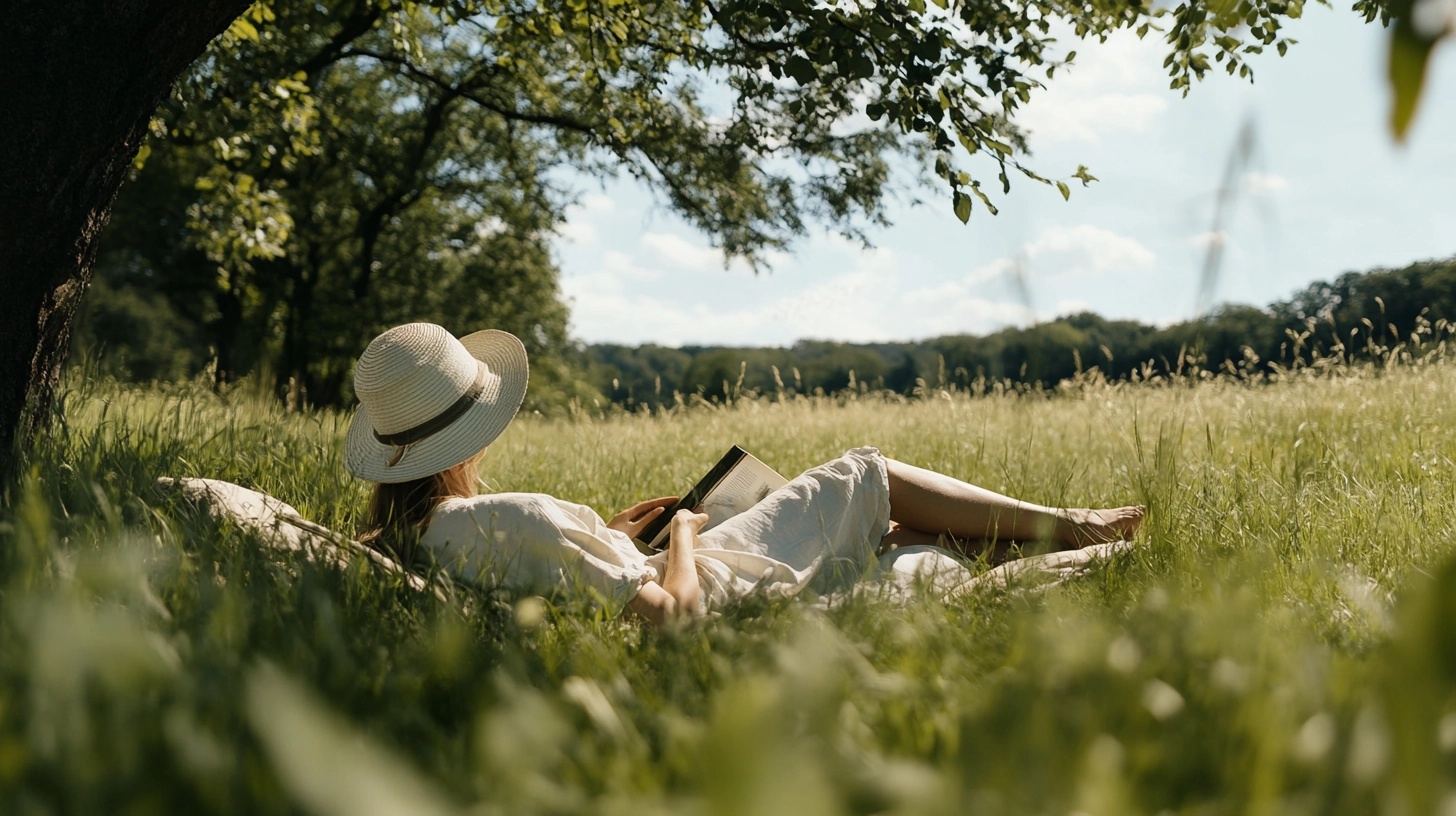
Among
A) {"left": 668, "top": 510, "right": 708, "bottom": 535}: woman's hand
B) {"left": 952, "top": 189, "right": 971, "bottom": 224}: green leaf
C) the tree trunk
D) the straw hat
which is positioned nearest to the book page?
{"left": 668, "top": 510, "right": 708, "bottom": 535}: woman's hand

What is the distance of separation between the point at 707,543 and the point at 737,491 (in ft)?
1.73

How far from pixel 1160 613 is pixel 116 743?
140 cm

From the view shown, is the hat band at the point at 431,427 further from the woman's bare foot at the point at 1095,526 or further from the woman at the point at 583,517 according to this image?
the woman's bare foot at the point at 1095,526

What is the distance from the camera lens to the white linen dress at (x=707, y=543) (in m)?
2.89

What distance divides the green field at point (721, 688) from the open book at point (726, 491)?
1.49m

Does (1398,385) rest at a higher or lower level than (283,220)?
lower

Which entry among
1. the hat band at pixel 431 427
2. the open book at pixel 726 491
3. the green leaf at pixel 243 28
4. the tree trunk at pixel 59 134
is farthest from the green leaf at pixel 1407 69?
the green leaf at pixel 243 28

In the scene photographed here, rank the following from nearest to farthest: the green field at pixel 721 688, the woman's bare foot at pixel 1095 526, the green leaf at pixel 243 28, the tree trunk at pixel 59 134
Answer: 1. the green field at pixel 721 688
2. the tree trunk at pixel 59 134
3. the woman's bare foot at pixel 1095 526
4. the green leaf at pixel 243 28

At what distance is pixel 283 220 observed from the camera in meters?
12.5

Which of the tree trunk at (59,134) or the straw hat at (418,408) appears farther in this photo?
the straw hat at (418,408)

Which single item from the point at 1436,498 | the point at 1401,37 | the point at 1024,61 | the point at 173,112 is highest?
the point at 173,112

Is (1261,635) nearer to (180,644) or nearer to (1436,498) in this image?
(180,644)

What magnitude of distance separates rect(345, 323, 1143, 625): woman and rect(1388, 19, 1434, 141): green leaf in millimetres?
1986

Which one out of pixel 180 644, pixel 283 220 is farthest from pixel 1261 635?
pixel 283 220
